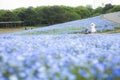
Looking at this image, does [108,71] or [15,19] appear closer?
[108,71]

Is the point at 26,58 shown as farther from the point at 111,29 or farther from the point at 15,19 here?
the point at 15,19

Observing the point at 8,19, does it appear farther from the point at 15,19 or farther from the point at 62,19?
the point at 62,19

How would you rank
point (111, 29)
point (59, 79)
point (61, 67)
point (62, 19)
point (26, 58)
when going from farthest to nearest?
point (62, 19)
point (111, 29)
point (26, 58)
point (61, 67)
point (59, 79)

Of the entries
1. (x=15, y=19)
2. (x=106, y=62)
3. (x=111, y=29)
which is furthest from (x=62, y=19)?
(x=106, y=62)

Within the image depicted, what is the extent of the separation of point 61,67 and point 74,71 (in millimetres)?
171

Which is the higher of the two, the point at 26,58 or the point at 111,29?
the point at 26,58

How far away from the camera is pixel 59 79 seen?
3662 mm

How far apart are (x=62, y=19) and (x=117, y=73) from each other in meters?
91.4

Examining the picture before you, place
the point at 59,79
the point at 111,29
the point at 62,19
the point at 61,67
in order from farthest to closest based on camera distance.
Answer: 1. the point at 62,19
2. the point at 111,29
3. the point at 61,67
4. the point at 59,79

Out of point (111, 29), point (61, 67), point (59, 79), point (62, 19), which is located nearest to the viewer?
point (59, 79)

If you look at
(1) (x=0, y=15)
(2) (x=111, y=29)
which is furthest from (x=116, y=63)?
(1) (x=0, y=15)

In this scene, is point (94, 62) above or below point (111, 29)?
above

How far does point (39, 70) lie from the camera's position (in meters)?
3.67

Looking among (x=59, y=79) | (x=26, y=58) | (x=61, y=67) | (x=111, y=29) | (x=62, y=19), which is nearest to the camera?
(x=59, y=79)
